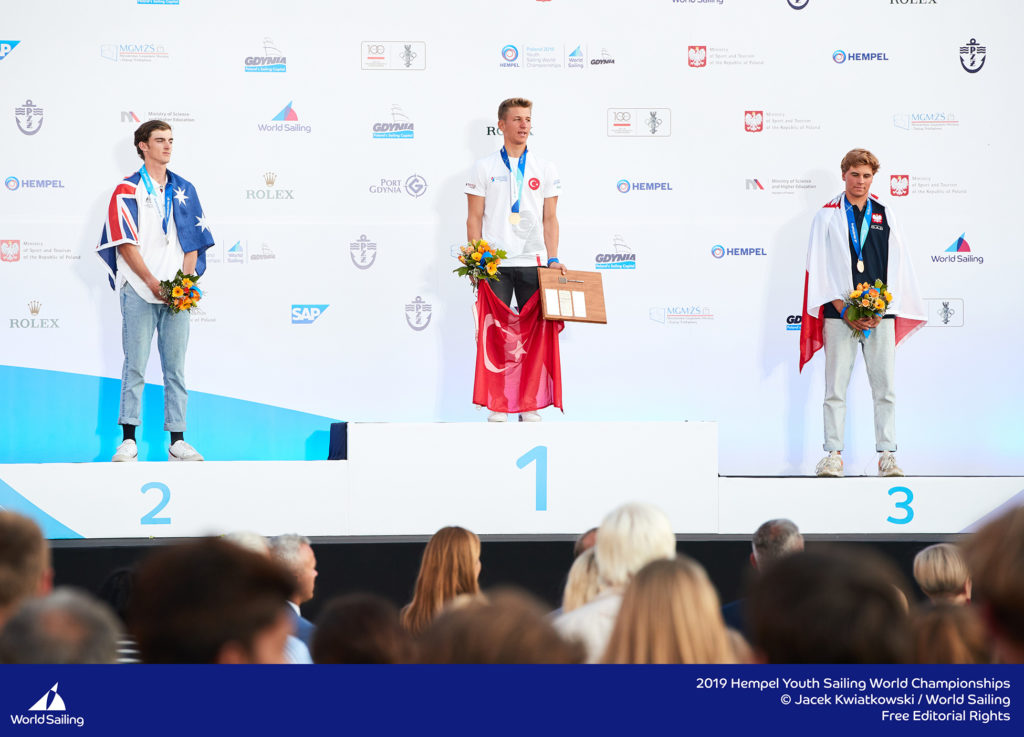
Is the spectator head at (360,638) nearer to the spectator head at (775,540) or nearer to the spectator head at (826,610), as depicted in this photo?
the spectator head at (826,610)

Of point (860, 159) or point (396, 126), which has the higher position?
point (396, 126)

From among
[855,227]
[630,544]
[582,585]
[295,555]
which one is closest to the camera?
[630,544]

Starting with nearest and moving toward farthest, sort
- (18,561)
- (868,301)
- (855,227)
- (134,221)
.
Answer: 1. (18,561)
2. (134,221)
3. (868,301)
4. (855,227)

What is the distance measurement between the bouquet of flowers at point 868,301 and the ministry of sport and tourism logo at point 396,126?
274 cm

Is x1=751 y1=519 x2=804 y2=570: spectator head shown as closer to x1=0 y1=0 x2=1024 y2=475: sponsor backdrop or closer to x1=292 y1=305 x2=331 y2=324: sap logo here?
x1=0 y1=0 x2=1024 y2=475: sponsor backdrop

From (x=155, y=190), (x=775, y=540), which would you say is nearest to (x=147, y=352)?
(x=155, y=190)

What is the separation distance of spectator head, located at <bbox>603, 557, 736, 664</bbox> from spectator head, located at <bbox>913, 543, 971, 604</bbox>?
1.67 m

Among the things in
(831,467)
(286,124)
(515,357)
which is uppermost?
(286,124)

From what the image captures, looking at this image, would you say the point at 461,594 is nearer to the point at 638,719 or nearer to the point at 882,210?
the point at 638,719

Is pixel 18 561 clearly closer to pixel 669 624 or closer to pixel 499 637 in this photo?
pixel 499 637

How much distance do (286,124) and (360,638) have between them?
5.13 metres

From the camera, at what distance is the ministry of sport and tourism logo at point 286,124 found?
6484mm

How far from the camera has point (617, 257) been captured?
6.66 meters

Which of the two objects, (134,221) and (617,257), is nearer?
(134,221)
